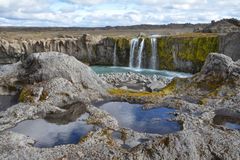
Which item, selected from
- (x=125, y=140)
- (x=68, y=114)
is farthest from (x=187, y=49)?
(x=125, y=140)

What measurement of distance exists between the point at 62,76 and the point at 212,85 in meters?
12.1

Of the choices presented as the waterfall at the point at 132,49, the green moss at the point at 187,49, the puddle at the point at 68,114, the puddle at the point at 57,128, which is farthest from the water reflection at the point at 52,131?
the waterfall at the point at 132,49

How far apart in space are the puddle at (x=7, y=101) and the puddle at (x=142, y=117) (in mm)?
6876

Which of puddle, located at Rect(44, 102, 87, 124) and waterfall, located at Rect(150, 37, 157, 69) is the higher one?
puddle, located at Rect(44, 102, 87, 124)

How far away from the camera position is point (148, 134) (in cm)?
1828

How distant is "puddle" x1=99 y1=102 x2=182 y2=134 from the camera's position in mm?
19812

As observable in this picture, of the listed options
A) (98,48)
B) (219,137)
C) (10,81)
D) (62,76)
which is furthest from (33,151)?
(98,48)

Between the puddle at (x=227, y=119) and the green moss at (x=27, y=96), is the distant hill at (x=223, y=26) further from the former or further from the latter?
the green moss at (x=27, y=96)

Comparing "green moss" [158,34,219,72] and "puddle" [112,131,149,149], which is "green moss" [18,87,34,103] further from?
"green moss" [158,34,219,72]

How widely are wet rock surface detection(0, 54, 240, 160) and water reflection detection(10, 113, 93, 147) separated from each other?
0.58 metres

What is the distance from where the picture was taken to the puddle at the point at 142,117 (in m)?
19.8

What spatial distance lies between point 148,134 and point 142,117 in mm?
3709

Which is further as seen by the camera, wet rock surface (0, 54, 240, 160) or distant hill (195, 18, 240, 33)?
distant hill (195, 18, 240, 33)

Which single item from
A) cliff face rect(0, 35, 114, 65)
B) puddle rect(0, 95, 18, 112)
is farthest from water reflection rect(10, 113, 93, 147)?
cliff face rect(0, 35, 114, 65)
